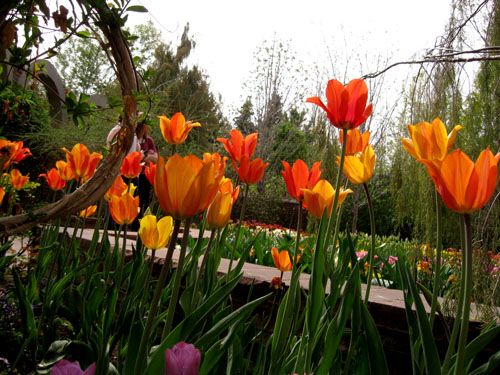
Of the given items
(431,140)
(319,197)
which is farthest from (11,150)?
(431,140)

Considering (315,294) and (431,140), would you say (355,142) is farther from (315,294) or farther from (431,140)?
(315,294)

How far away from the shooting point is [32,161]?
8.16 meters

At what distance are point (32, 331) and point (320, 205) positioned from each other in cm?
95

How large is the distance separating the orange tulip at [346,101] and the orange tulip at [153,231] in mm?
478

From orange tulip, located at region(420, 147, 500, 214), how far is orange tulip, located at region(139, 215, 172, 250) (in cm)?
67

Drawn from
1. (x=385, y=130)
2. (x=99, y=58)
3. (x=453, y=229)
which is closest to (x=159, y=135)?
(x=385, y=130)

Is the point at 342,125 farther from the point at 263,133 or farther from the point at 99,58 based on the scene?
the point at 99,58

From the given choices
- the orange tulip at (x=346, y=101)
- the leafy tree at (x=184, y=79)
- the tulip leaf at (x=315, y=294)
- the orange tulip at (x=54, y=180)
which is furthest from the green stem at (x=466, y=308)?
the leafy tree at (x=184, y=79)

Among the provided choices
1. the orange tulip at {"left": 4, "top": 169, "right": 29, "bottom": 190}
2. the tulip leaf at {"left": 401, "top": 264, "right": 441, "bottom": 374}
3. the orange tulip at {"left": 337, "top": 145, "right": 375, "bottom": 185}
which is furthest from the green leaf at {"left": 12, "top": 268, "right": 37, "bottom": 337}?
the orange tulip at {"left": 4, "top": 169, "right": 29, "bottom": 190}

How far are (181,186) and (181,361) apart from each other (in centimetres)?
26

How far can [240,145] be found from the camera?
1.34 meters

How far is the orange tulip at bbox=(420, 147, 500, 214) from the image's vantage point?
60cm

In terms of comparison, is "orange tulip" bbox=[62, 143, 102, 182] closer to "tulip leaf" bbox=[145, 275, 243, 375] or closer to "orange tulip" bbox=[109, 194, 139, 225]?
"orange tulip" bbox=[109, 194, 139, 225]

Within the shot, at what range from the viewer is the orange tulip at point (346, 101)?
989 millimetres
